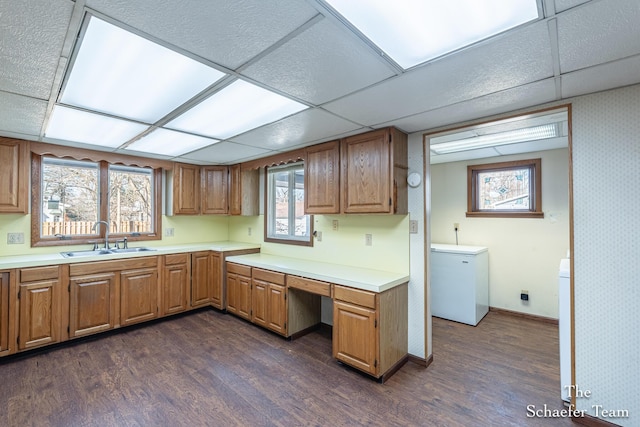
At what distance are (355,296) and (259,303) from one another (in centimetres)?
144

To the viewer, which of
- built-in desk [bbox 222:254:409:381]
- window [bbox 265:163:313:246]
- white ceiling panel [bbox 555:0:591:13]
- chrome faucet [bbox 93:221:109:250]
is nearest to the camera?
white ceiling panel [bbox 555:0:591:13]

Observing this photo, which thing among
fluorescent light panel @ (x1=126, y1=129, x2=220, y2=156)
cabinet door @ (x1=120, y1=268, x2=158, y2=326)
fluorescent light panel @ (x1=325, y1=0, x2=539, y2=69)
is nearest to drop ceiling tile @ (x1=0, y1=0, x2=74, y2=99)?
fluorescent light panel @ (x1=126, y1=129, x2=220, y2=156)

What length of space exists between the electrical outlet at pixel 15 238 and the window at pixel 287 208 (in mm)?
2749

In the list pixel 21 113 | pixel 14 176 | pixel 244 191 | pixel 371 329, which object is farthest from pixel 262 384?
pixel 14 176

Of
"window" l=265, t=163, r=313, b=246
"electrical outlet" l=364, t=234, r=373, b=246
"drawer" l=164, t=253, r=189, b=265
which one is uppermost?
"window" l=265, t=163, r=313, b=246

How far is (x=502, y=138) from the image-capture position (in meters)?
3.18

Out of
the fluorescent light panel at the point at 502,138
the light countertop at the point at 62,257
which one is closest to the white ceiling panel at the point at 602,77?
the fluorescent light panel at the point at 502,138

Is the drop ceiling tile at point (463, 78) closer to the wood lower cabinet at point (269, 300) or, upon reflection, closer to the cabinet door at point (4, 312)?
the wood lower cabinet at point (269, 300)

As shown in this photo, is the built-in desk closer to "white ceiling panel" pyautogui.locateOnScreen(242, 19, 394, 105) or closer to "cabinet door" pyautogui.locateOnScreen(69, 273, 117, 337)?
"cabinet door" pyautogui.locateOnScreen(69, 273, 117, 337)

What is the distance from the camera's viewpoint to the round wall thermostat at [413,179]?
2.72 metres

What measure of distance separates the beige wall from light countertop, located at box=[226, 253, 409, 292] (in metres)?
2.14

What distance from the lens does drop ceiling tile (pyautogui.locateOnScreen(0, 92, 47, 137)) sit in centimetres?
199

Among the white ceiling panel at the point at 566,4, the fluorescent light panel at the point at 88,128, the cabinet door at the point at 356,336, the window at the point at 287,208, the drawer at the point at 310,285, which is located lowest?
the cabinet door at the point at 356,336

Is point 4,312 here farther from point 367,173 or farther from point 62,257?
point 367,173
